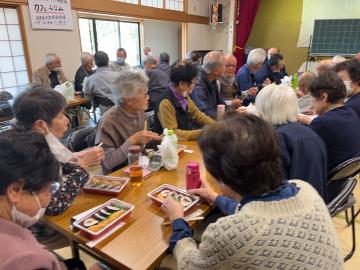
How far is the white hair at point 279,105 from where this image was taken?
1.49 meters

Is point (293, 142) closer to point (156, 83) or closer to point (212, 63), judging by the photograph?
point (212, 63)

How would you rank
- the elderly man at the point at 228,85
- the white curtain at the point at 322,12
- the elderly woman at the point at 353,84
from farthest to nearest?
the white curtain at the point at 322,12, the elderly man at the point at 228,85, the elderly woman at the point at 353,84

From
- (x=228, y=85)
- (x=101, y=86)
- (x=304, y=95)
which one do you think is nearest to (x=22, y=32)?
(x=101, y=86)

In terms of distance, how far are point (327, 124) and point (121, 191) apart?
4.36ft

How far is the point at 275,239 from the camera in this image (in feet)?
2.20

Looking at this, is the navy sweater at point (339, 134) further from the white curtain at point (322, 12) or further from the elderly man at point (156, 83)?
the white curtain at point (322, 12)

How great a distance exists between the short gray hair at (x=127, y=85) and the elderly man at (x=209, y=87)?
0.91 metres

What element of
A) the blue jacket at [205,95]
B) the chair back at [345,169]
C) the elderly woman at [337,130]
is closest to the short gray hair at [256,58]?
the blue jacket at [205,95]

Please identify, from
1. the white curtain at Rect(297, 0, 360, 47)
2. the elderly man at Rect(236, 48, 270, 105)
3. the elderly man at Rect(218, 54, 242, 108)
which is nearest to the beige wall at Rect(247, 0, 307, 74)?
the white curtain at Rect(297, 0, 360, 47)

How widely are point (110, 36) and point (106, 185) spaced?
659 cm

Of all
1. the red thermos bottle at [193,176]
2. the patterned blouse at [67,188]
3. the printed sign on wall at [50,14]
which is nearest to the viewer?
the patterned blouse at [67,188]

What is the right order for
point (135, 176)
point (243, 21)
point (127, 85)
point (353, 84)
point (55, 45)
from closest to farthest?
point (135, 176)
point (127, 85)
point (353, 84)
point (55, 45)
point (243, 21)

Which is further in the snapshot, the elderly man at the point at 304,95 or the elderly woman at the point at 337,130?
the elderly man at the point at 304,95

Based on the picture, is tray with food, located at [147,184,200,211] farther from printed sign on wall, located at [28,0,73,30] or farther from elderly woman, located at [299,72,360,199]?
printed sign on wall, located at [28,0,73,30]
